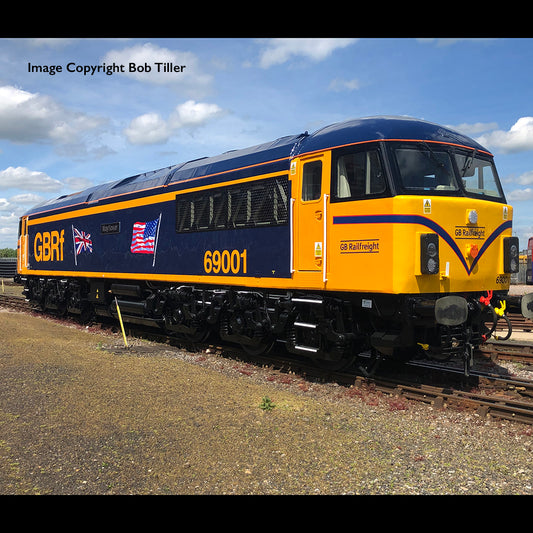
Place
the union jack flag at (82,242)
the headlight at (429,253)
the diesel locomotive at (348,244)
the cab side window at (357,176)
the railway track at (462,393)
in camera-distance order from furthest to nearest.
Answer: the union jack flag at (82,242) < the cab side window at (357,176) < the diesel locomotive at (348,244) < the headlight at (429,253) < the railway track at (462,393)

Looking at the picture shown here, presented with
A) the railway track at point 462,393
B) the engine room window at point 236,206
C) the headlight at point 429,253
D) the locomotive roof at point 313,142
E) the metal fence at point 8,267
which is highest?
the locomotive roof at point 313,142

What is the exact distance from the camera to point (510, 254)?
855 centimetres

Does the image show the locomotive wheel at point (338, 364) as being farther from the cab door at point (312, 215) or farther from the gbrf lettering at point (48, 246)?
the gbrf lettering at point (48, 246)

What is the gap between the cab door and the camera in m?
8.31

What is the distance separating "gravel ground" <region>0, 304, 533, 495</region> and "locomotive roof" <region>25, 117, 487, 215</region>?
12.6ft

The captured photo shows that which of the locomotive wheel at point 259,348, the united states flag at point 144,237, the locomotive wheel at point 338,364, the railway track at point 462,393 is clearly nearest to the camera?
the railway track at point 462,393

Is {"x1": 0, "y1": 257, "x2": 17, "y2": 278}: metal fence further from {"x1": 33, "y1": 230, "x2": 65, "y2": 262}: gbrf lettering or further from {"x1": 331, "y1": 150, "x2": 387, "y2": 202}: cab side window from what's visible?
{"x1": 331, "y1": 150, "x2": 387, "y2": 202}: cab side window

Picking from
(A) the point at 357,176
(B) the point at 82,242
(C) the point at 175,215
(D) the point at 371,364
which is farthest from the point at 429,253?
(B) the point at 82,242

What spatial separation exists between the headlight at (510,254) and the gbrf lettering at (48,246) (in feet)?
45.9

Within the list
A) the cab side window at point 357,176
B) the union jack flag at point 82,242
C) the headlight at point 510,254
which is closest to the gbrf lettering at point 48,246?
the union jack flag at point 82,242

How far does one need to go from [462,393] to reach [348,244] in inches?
104

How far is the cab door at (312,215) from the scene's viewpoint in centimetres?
831

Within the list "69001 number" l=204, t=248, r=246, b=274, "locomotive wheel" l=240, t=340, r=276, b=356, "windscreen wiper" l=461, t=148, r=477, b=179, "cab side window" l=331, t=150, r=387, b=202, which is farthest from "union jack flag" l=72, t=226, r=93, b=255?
"windscreen wiper" l=461, t=148, r=477, b=179
